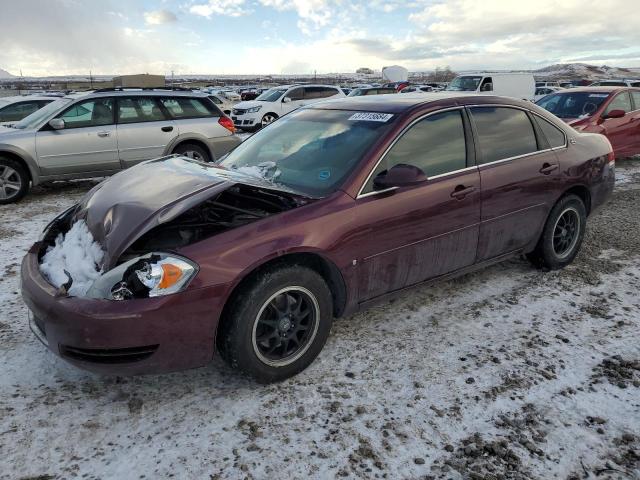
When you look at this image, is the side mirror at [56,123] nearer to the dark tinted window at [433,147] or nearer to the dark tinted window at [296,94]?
the dark tinted window at [433,147]

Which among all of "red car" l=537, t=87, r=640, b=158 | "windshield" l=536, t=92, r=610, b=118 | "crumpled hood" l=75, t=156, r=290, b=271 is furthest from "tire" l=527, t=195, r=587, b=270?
"windshield" l=536, t=92, r=610, b=118

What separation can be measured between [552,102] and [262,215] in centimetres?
902

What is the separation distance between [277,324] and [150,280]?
2.48 feet

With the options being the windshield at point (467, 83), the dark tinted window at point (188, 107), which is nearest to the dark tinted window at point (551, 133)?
the dark tinted window at point (188, 107)

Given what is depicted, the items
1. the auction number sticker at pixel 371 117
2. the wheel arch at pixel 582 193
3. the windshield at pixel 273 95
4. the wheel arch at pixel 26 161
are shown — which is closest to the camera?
the auction number sticker at pixel 371 117

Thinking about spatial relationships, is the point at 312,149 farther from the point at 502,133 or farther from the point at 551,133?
the point at 551,133

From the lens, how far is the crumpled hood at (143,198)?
2.85 m

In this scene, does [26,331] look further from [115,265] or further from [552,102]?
[552,102]

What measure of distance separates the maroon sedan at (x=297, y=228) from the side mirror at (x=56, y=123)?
14.4ft

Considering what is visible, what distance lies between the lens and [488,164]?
3.82 metres

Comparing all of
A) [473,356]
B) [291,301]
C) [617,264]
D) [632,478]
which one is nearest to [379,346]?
[473,356]

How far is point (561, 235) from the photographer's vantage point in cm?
455

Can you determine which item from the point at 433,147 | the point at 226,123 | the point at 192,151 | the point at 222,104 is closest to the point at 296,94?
the point at 222,104

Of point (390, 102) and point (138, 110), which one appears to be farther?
point (138, 110)
